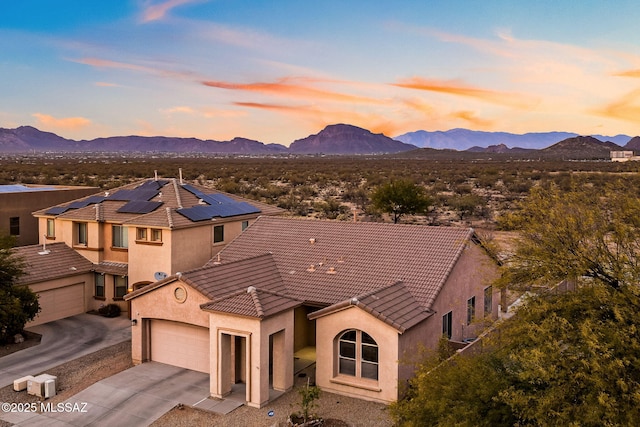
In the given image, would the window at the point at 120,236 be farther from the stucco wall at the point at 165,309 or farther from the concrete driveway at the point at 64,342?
the stucco wall at the point at 165,309

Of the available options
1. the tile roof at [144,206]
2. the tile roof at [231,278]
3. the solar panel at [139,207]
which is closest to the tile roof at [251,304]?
the tile roof at [231,278]

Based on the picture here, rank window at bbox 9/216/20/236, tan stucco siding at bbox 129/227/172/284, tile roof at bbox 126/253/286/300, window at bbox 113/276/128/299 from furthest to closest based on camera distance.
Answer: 1. window at bbox 9/216/20/236
2. window at bbox 113/276/128/299
3. tan stucco siding at bbox 129/227/172/284
4. tile roof at bbox 126/253/286/300

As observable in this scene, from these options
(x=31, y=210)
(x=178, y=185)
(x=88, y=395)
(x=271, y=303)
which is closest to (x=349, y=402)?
(x=271, y=303)

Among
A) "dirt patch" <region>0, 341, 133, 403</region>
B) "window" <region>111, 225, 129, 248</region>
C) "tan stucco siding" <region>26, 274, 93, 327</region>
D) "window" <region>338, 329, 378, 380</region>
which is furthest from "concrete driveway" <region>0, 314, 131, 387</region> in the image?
"window" <region>338, 329, 378, 380</region>

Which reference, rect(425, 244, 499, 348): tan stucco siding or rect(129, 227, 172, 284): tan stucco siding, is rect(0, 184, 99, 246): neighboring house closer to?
rect(129, 227, 172, 284): tan stucco siding

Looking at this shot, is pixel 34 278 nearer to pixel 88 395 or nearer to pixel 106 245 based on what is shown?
pixel 106 245

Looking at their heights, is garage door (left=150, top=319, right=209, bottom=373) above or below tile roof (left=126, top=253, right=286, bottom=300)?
below
